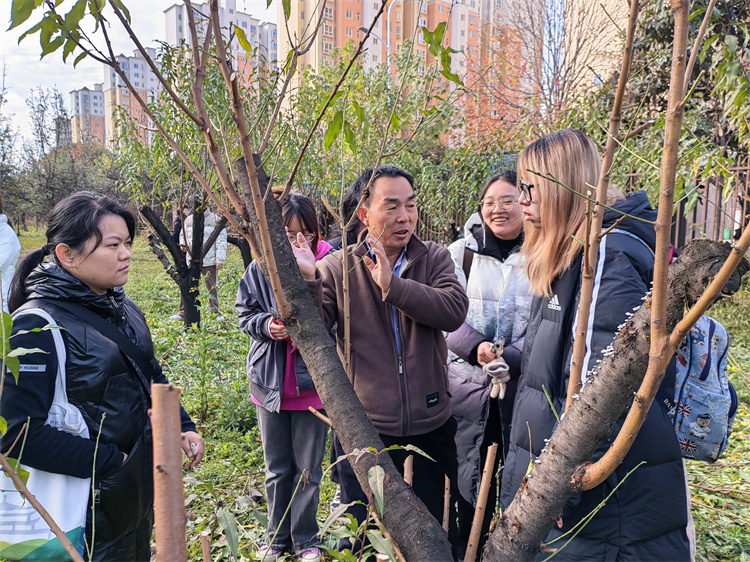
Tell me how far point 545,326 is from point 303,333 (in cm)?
85

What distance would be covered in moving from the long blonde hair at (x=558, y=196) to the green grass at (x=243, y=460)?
60 centimetres

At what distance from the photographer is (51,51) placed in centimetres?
84

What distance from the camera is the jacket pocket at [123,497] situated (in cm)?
172

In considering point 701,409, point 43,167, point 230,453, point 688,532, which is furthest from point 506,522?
point 43,167

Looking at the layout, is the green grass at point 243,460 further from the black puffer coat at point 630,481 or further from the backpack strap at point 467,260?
the backpack strap at point 467,260

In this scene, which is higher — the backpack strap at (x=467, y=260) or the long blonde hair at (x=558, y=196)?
the long blonde hair at (x=558, y=196)

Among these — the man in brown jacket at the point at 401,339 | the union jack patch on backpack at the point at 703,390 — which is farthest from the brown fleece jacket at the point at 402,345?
the union jack patch on backpack at the point at 703,390

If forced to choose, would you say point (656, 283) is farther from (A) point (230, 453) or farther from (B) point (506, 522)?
(A) point (230, 453)

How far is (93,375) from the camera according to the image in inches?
68.4

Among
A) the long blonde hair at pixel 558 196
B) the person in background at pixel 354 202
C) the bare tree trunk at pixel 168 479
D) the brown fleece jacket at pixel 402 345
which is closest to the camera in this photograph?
the bare tree trunk at pixel 168 479

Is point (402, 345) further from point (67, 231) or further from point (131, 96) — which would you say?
point (131, 96)

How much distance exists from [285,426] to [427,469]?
0.83 m

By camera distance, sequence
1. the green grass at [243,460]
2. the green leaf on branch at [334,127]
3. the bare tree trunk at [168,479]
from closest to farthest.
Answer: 1. the bare tree trunk at [168,479]
2. the green leaf on branch at [334,127]
3. the green grass at [243,460]

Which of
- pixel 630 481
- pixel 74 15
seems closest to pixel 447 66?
pixel 74 15
